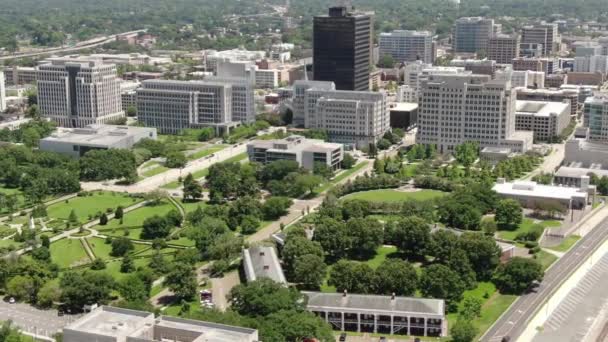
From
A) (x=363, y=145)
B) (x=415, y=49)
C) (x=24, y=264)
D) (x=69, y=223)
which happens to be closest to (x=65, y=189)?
→ (x=69, y=223)

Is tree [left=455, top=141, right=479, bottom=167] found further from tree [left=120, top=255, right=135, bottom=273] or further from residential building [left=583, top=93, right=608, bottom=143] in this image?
tree [left=120, top=255, right=135, bottom=273]

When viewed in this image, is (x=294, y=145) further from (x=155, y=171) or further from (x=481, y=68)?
(x=481, y=68)

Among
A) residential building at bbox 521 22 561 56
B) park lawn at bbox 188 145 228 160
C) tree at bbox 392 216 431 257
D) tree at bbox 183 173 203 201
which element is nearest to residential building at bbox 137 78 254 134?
park lawn at bbox 188 145 228 160

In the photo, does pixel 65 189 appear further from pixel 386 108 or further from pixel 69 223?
pixel 386 108

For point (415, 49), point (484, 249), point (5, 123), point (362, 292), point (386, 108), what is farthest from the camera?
point (415, 49)

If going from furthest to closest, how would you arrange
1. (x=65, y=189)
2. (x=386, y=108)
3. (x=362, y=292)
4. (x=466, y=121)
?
(x=386, y=108) → (x=466, y=121) → (x=65, y=189) → (x=362, y=292)
